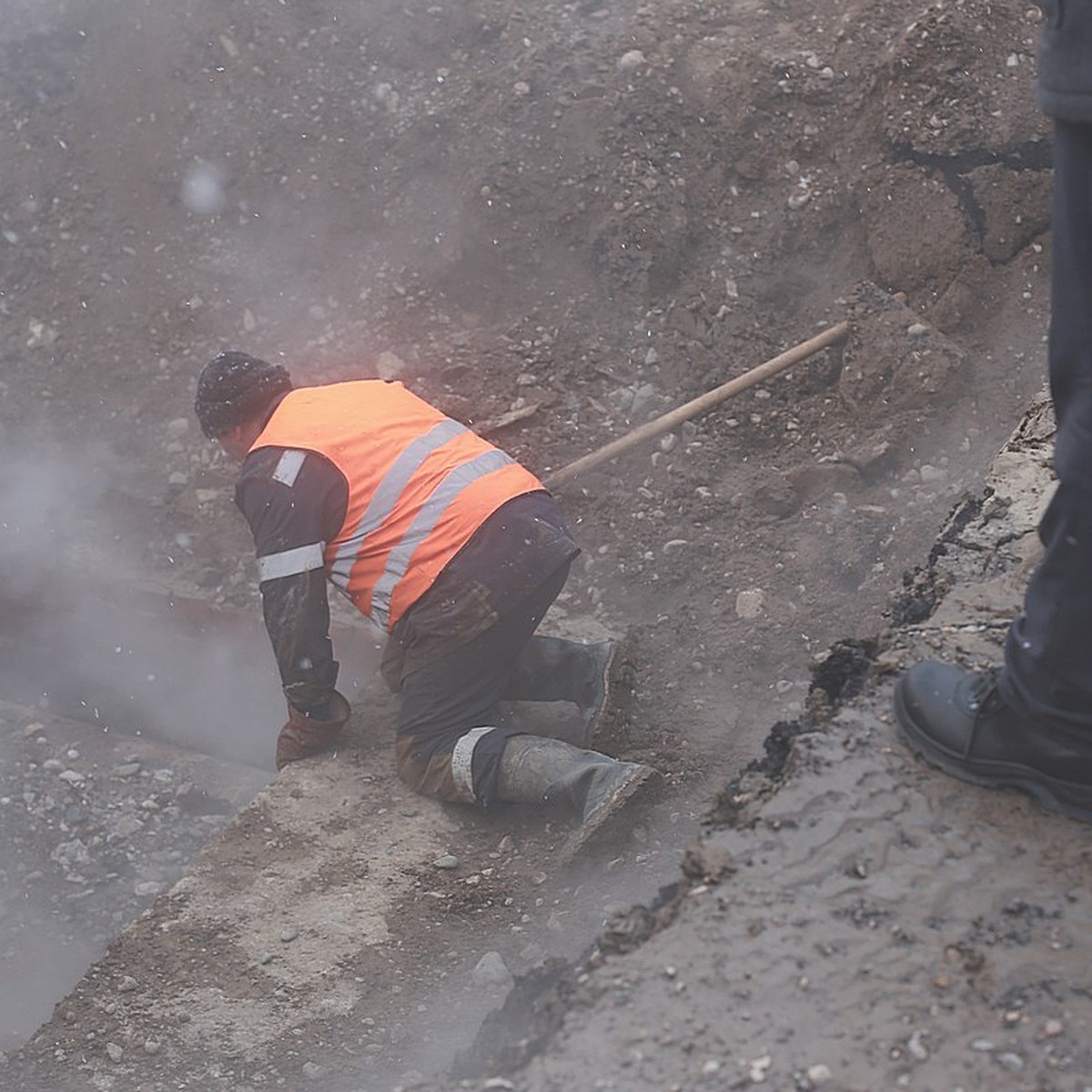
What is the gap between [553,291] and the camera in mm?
6039

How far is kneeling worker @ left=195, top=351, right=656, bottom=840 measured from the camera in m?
4.02

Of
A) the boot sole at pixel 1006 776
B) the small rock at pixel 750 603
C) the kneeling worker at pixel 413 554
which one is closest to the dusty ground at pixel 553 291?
the small rock at pixel 750 603

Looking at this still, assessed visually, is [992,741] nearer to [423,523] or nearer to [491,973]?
[491,973]

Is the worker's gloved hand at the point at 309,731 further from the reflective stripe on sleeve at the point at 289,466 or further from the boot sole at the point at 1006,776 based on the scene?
the boot sole at the point at 1006,776

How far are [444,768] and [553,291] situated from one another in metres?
2.73

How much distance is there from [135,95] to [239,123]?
723mm

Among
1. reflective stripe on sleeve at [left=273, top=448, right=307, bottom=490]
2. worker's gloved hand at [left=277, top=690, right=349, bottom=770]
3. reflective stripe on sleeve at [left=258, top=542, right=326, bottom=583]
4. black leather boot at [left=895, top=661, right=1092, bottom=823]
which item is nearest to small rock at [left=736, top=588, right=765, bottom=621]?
worker's gloved hand at [left=277, top=690, right=349, bottom=770]

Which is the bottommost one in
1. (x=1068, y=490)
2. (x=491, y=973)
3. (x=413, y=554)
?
(x=491, y=973)

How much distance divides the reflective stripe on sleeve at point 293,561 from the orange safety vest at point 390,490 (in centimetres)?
10

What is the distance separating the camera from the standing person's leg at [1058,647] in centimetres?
204

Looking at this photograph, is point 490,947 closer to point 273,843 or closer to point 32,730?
point 273,843

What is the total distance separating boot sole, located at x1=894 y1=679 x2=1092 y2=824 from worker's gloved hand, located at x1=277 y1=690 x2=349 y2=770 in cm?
247

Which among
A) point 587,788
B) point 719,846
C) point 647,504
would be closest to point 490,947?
point 587,788

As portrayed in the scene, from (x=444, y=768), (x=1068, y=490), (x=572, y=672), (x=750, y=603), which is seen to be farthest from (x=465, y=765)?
(x=1068, y=490)
